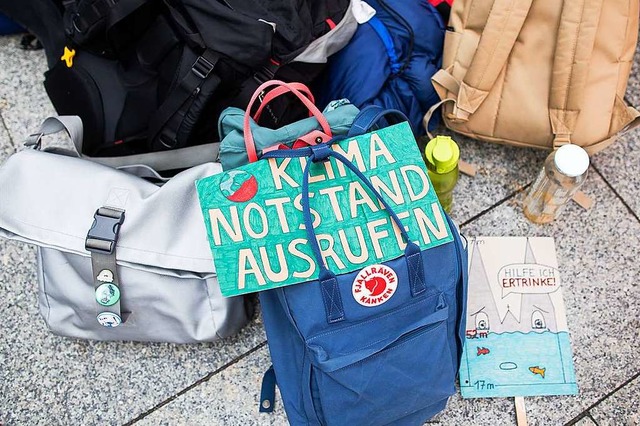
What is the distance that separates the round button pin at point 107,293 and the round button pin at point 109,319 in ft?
0.08

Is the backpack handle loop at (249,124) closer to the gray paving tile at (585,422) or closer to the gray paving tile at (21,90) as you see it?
the gray paving tile at (21,90)

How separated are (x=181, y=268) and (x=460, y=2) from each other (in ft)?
2.44

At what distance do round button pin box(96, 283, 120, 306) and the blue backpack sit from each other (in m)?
0.25

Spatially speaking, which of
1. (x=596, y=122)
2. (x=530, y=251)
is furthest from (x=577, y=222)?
(x=596, y=122)

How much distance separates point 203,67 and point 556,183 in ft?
2.33

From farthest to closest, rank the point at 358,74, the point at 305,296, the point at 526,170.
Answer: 1. the point at 526,170
2. the point at 358,74
3. the point at 305,296

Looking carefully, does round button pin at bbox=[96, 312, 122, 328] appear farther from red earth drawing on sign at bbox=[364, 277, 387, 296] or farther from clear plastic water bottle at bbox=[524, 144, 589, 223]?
clear plastic water bottle at bbox=[524, 144, 589, 223]

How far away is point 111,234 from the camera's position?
1.01 metres

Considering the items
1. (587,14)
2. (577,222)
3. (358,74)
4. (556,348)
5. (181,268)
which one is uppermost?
(587,14)

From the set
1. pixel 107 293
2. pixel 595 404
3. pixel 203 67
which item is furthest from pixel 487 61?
pixel 107 293

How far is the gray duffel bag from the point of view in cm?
103

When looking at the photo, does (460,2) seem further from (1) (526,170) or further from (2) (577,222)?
(2) (577,222)

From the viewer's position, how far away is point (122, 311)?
110 centimetres

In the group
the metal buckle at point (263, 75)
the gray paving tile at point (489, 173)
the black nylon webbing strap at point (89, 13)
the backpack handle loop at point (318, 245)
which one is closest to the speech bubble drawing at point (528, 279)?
the gray paving tile at point (489, 173)
